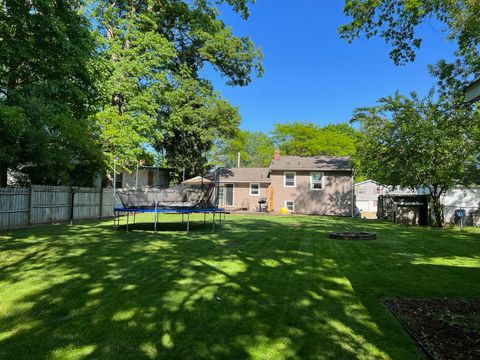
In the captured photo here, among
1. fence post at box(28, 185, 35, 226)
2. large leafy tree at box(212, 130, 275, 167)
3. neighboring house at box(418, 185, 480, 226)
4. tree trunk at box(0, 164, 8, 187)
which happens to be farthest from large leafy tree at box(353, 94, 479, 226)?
large leafy tree at box(212, 130, 275, 167)

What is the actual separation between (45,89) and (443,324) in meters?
12.2

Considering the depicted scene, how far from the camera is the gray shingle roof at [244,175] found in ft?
98.5

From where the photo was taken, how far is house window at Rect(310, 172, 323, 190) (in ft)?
90.1

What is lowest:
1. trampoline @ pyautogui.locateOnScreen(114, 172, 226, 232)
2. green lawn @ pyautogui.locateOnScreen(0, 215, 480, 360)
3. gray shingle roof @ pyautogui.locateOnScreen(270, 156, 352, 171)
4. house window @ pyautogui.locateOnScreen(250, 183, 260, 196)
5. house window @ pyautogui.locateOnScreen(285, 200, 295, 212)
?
green lawn @ pyautogui.locateOnScreen(0, 215, 480, 360)

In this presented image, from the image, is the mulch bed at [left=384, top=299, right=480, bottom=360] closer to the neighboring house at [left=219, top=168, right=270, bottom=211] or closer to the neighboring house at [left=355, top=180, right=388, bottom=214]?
the neighboring house at [left=219, top=168, right=270, bottom=211]

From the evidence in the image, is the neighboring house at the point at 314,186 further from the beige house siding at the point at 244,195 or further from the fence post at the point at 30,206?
the fence post at the point at 30,206

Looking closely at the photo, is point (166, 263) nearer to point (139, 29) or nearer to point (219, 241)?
point (219, 241)

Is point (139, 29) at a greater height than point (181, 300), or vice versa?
point (139, 29)

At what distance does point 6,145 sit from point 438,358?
47.7 feet

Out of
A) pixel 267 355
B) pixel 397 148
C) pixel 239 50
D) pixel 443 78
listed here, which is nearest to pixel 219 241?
pixel 267 355

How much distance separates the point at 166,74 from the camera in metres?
24.7

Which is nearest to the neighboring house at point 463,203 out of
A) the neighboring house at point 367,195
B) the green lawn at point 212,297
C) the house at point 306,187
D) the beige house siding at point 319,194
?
the house at point 306,187

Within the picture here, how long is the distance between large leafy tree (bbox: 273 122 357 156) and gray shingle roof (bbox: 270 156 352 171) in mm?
17999

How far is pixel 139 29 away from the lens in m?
23.5
